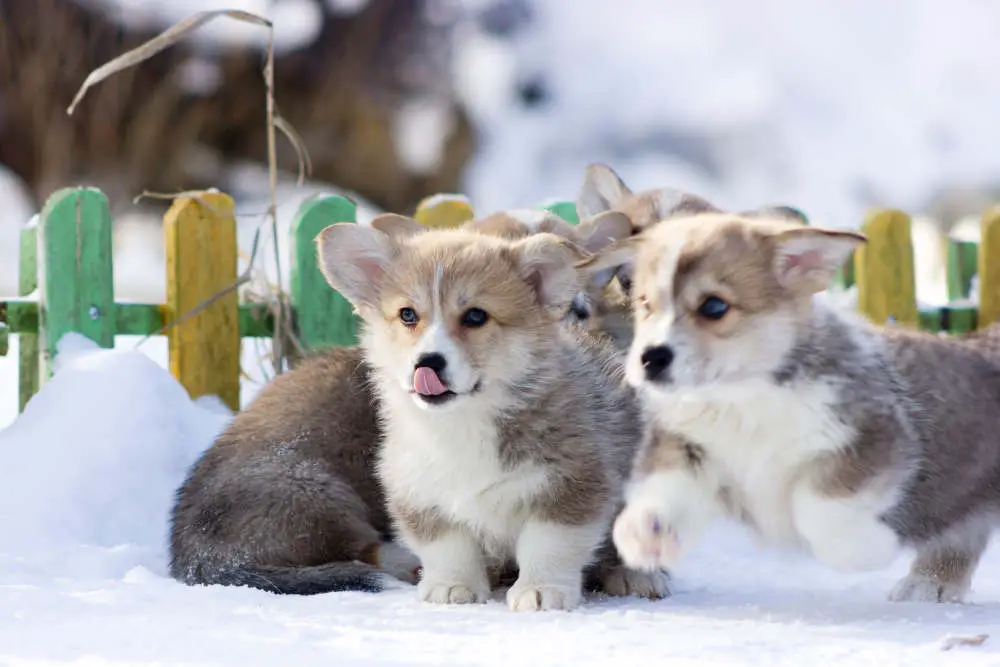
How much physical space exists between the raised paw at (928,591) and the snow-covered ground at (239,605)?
0.20 ft

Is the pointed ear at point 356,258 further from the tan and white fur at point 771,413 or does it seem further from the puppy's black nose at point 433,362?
the tan and white fur at point 771,413

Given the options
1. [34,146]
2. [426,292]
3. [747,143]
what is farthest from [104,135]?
[426,292]

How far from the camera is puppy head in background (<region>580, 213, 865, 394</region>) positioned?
101 inches

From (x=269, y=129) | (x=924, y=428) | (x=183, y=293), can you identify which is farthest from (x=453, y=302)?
(x=183, y=293)

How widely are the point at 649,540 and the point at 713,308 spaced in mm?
465

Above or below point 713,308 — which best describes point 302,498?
below

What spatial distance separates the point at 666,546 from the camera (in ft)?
8.59

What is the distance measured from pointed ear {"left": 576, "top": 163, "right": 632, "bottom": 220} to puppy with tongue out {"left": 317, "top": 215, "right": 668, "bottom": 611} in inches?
48.8

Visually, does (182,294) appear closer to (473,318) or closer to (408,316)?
(408,316)

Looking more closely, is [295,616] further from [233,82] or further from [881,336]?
[233,82]

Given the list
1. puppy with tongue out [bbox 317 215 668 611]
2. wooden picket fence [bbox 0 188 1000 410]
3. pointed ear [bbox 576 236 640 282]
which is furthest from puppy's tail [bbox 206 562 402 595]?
wooden picket fence [bbox 0 188 1000 410]

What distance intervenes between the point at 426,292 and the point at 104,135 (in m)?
5.85

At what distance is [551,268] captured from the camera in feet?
10.3

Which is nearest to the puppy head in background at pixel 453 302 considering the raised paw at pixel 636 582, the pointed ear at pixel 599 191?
the raised paw at pixel 636 582
